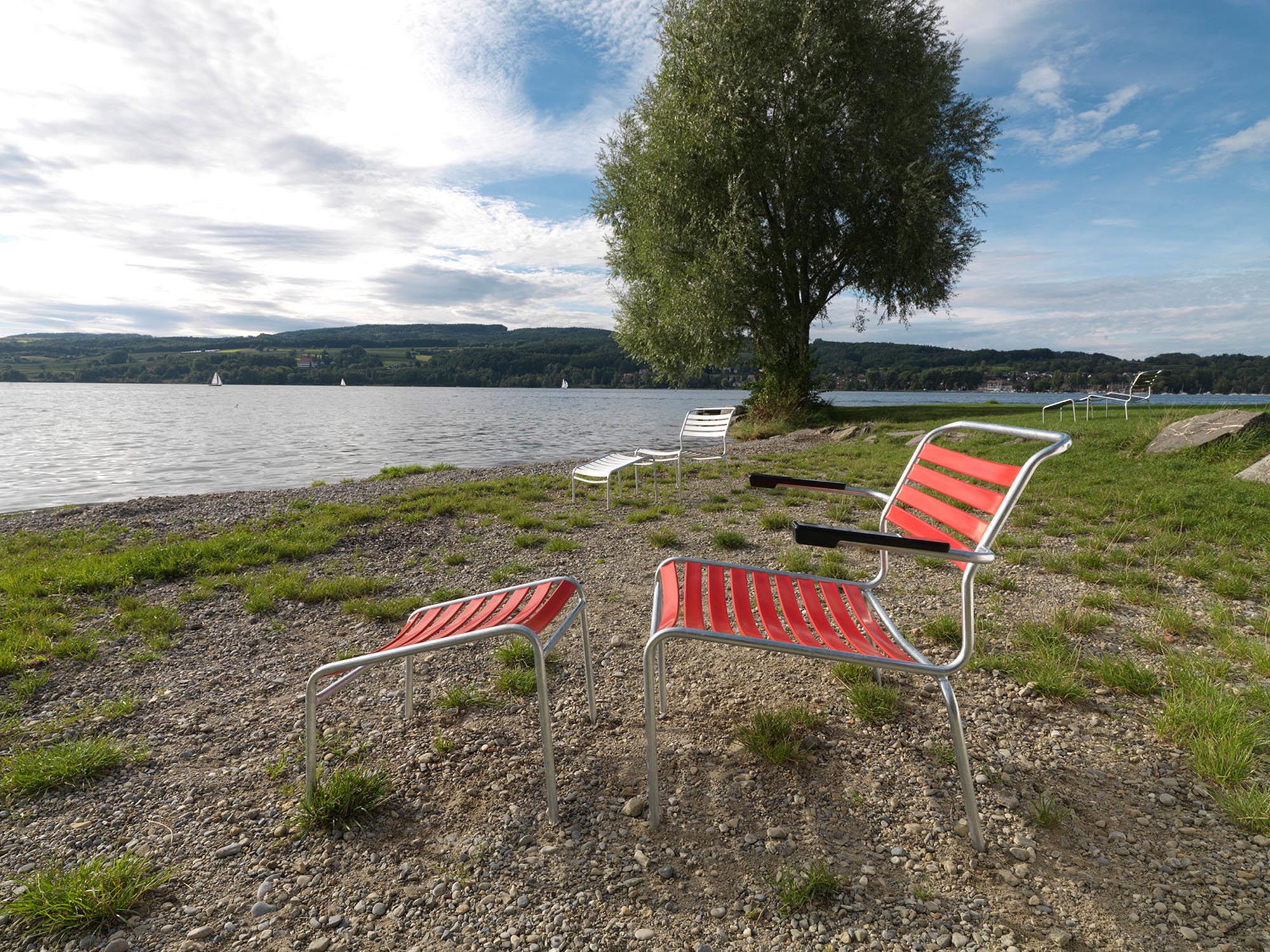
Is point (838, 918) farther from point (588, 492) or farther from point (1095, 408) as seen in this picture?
point (1095, 408)

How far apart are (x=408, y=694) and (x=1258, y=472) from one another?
31.6ft

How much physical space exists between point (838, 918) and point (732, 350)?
62.5 ft

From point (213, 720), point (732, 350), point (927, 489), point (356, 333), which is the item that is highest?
point (356, 333)

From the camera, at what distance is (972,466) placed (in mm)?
2873

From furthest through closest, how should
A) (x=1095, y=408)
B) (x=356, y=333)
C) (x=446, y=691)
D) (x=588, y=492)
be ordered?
1. (x=356, y=333)
2. (x=1095, y=408)
3. (x=588, y=492)
4. (x=446, y=691)

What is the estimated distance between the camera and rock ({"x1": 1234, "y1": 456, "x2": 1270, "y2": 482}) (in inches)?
282

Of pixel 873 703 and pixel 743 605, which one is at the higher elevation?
pixel 743 605

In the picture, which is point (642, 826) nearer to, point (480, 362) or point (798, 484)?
point (798, 484)

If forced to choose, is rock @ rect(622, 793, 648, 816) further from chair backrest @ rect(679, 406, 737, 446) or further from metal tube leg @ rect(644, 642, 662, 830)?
chair backrest @ rect(679, 406, 737, 446)

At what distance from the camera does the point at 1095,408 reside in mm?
17531

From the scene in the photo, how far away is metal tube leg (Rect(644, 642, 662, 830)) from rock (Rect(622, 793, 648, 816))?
0.22ft

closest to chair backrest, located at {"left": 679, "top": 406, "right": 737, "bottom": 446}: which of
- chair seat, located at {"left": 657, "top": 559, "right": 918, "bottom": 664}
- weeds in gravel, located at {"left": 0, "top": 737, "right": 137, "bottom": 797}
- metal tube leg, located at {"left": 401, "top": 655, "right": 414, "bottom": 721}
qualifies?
chair seat, located at {"left": 657, "top": 559, "right": 918, "bottom": 664}

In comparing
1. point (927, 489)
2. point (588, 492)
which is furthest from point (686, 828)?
point (588, 492)

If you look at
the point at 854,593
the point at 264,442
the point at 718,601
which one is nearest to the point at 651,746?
the point at 718,601
